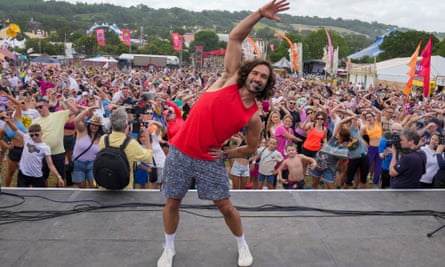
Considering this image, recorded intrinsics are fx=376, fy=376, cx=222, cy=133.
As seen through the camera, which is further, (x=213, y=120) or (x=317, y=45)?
(x=317, y=45)

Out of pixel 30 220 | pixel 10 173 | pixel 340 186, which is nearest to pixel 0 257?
pixel 30 220

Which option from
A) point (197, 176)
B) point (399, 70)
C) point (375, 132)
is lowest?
point (375, 132)

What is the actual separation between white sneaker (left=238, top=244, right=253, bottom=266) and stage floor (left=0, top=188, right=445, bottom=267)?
0.11 metres

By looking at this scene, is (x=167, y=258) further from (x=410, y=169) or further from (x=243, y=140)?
(x=243, y=140)

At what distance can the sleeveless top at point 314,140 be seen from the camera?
702 centimetres

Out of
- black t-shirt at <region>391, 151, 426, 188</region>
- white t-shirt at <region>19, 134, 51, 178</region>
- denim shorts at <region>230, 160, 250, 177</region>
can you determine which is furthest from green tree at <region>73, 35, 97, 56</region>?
black t-shirt at <region>391, 151, 426, 188</region>

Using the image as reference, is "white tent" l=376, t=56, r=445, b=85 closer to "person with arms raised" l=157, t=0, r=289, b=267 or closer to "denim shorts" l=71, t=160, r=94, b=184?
"denim shorts" l=71, t=160, r=94, b=184

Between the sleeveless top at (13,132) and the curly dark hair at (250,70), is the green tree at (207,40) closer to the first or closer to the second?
the sleeveless top at (13,132)

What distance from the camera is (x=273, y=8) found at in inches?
116

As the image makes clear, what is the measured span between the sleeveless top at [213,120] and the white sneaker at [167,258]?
2.65 feet

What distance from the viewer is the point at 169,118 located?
638cm

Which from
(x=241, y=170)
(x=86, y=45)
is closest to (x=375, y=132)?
(x=241, y=170)

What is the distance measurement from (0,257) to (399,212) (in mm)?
3976

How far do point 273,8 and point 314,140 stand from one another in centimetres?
446
